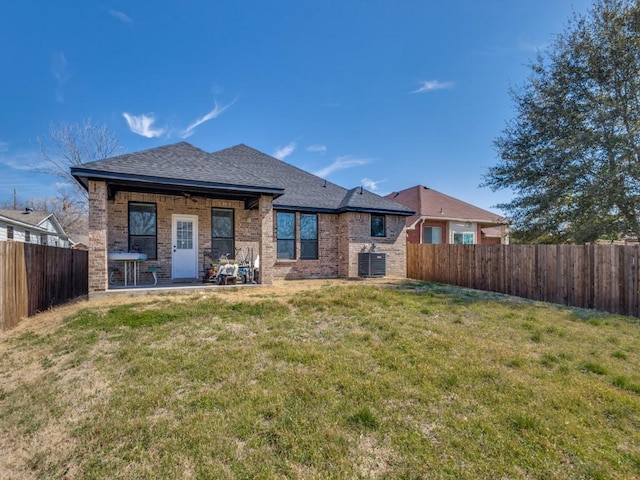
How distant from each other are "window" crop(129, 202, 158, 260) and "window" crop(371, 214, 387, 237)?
8.43 meters

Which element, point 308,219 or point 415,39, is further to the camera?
point 308,219

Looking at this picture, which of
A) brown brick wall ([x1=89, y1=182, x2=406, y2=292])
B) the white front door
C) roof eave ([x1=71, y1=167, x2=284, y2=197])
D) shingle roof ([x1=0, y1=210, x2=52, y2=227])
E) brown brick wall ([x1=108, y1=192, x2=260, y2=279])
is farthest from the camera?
shingle roof ([x1=0, y1=210, x2=52, y2=227])

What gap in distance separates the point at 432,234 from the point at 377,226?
623 centimetres

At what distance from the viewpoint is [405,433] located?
246cm

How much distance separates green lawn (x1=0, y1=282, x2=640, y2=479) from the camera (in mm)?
2186

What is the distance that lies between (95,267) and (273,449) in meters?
7.50

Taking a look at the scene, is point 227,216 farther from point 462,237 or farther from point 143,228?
point 462,237

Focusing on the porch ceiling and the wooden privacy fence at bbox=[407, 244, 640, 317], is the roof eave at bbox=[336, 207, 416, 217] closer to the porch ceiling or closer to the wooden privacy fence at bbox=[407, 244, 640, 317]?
the wooden privacy fence at bbox=[407, 244, 640, 317]

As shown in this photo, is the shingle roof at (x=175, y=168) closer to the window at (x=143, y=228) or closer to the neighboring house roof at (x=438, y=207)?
the window at (x=143, y=228)

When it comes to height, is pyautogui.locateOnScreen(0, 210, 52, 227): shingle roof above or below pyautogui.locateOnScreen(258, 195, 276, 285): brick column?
above

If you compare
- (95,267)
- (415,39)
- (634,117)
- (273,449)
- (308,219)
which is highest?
(415,39)

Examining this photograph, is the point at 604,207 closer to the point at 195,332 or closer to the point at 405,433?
the point at 405,433

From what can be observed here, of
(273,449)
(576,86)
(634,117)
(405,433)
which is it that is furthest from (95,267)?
(634,117)

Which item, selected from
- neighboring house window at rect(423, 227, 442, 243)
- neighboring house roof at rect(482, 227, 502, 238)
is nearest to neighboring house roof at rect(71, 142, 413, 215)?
neighboring house window at rect(423, 227, 442, 243)
